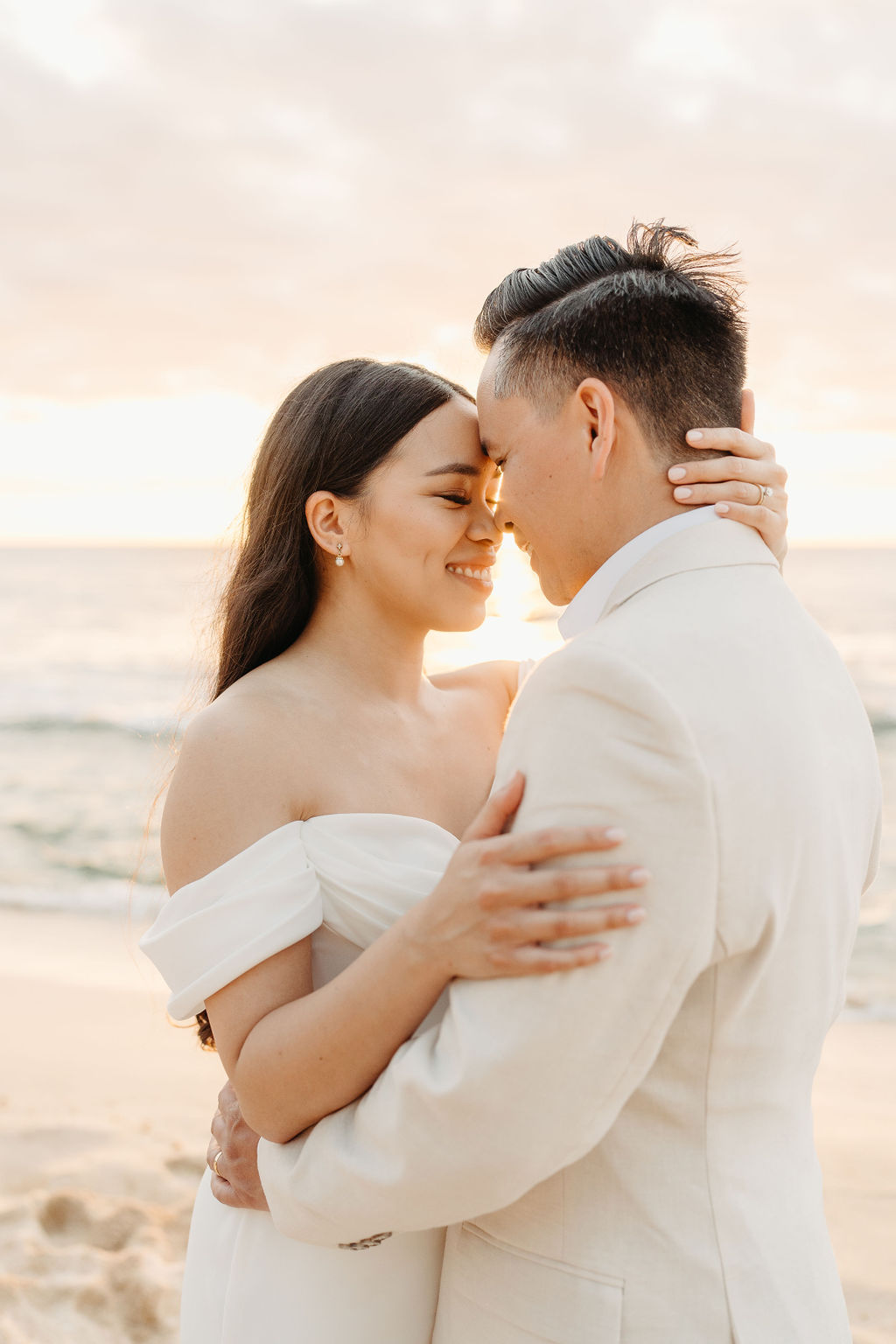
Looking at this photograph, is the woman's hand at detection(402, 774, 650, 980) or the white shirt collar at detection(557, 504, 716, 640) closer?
the woman's hand at detection(402, 774, 650, 980)

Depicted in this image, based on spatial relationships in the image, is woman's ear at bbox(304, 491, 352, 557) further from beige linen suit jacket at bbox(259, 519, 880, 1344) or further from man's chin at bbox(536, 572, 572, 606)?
beige linen suit jacket at bbox(259, 519, 880, 1344)

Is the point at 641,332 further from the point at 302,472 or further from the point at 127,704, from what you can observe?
the point at 127,704

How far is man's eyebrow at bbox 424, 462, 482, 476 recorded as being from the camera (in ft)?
8.25

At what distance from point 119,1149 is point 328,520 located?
4.53 meters

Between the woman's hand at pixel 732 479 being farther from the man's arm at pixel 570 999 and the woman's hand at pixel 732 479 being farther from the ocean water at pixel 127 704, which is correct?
the ocean water at pixel 127 704

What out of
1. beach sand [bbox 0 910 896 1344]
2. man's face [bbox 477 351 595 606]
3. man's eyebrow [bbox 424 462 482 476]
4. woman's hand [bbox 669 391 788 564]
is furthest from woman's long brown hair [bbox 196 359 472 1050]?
beach sand [bbox 0 910 896 1344]

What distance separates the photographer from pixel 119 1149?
5.54 meters

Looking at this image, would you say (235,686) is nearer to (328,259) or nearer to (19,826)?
(19,826)

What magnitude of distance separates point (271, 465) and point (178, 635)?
95.9 feet

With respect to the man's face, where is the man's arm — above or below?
below

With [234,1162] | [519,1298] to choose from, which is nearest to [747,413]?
[519,1298]

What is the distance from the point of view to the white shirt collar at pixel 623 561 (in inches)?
66.3

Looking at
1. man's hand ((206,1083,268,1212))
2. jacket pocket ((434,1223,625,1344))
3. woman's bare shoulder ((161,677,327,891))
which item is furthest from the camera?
man's hand ((206,1083,268,1212))

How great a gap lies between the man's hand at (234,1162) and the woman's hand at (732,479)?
5.04 ft
